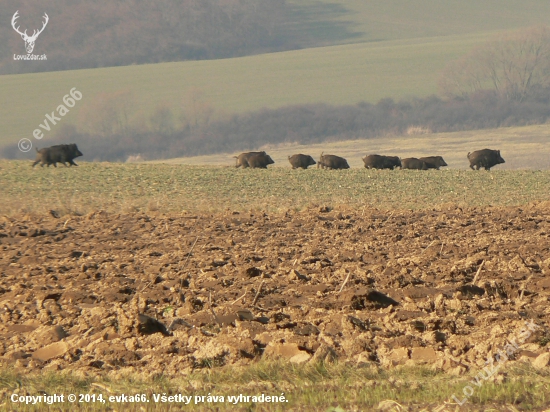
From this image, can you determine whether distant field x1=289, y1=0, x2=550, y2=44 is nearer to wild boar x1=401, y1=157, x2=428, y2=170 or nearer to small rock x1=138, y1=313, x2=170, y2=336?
wild boar x1=401, y1=157, x2=428, y2=170

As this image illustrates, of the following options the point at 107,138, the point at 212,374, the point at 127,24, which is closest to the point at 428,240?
the point at 212,374

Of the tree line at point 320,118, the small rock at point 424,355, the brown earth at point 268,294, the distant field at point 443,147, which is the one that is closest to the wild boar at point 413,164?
the distant field at point 443,147

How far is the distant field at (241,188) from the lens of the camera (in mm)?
19406

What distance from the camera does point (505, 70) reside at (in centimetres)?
8106

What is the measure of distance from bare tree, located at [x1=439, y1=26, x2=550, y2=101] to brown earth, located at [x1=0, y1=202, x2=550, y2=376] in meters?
66.7

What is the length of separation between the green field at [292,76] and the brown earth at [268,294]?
5701 centimetres

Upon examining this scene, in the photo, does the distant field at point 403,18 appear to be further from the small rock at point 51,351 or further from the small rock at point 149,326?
the small rock at point 51,351

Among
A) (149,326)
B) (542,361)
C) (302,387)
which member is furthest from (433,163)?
(302,387)

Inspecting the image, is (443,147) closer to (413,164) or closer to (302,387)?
(413,164)

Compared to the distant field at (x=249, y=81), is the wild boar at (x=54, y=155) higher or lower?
lower

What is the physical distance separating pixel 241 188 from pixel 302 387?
17371 millimetres

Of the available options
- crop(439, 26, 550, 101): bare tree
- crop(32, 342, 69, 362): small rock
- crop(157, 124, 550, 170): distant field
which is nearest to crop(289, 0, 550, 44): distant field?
crop(439, 26, 550, 101): bare tree

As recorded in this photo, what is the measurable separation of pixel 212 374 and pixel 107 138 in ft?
223

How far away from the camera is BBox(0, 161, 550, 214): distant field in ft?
63.7
